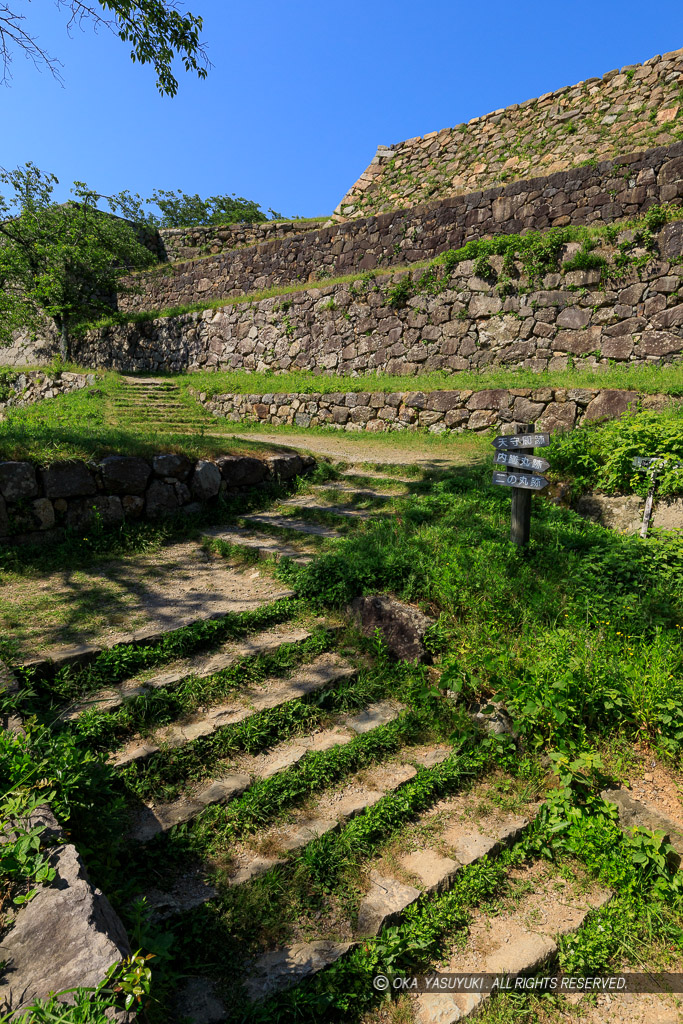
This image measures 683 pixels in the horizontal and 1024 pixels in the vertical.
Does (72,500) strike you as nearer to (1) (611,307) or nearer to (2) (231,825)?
(2) (231,825)

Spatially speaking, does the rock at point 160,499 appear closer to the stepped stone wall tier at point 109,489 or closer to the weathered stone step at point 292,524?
the stepped stone wall tier at point 109,489

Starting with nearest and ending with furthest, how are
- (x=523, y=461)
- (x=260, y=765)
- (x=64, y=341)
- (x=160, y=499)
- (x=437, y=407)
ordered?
(x=260, y=765), (x=523, y=461), (x=160, y=499), (x=437, y=407), (x=64, y=341)

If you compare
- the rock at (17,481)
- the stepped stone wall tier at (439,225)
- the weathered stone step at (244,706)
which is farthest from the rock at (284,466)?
the stepped stone wall tier at (439,225)

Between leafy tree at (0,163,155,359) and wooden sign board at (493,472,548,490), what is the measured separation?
51.2ft

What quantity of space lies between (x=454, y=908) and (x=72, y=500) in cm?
455

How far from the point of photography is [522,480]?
4.54 m

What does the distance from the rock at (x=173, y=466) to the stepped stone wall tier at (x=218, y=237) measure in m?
13.2

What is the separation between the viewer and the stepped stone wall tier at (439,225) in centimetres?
1043

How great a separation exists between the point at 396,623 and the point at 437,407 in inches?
254

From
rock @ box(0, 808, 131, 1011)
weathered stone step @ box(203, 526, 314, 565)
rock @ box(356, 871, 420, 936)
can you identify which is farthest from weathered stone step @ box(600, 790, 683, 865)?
weathered stone step @ box(203, 526, 314, 565)

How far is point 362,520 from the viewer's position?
19.6 feet

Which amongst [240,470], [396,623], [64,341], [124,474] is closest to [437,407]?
[240,470]

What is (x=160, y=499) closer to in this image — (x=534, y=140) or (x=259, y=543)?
(x=259, y=543)

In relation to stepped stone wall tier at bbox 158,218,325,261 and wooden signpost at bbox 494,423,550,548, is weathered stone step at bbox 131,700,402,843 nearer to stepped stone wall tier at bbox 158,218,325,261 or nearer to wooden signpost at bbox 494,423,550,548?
wooden signpost at bbox 494,423,550,548
